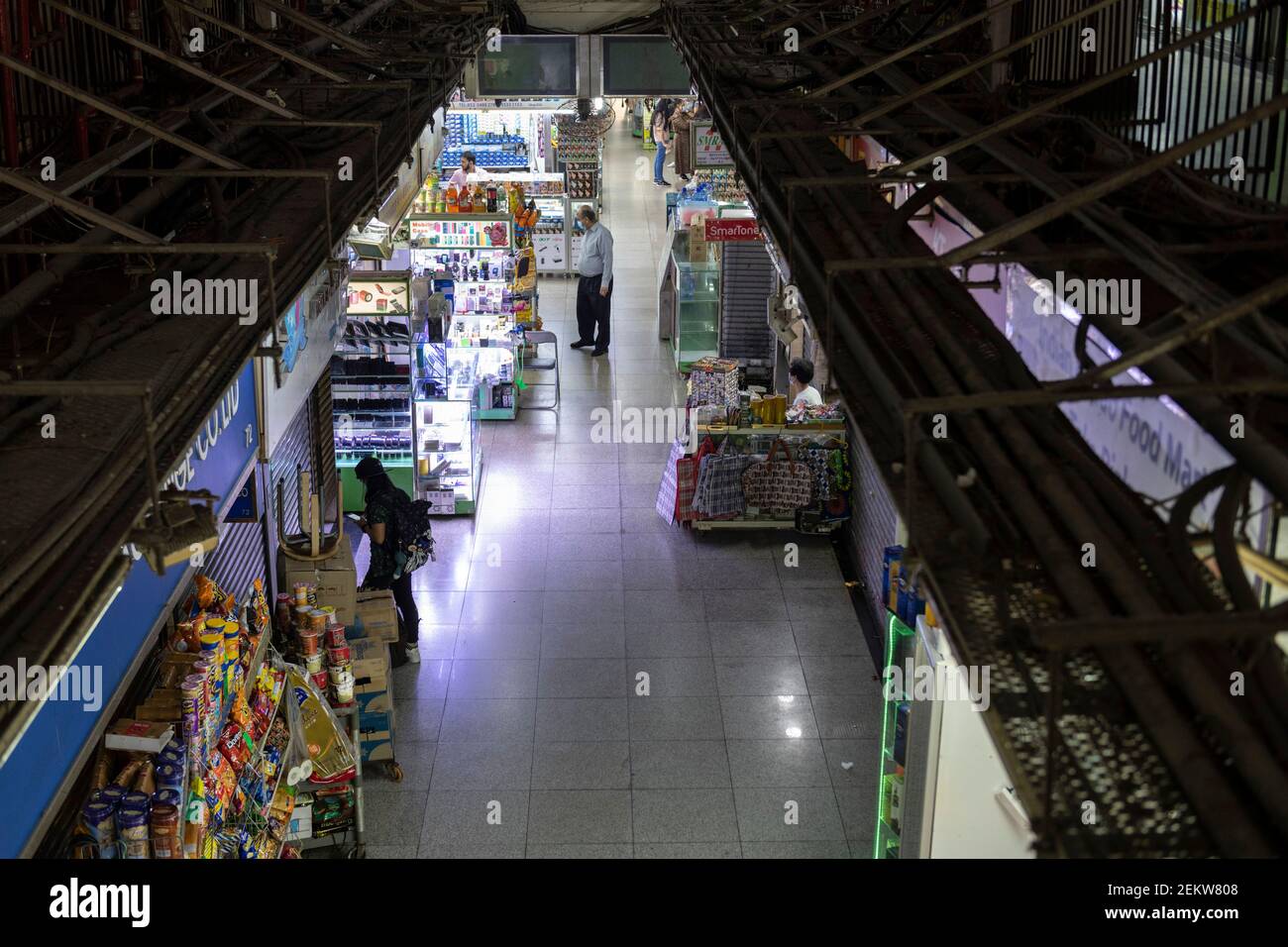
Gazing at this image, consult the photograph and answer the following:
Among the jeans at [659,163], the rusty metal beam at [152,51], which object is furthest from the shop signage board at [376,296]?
the jeans at [659,163]

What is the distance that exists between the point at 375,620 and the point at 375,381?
3.68m

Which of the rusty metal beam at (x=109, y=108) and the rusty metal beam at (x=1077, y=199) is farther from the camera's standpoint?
the rusty metal beam at (x=109, y=108)

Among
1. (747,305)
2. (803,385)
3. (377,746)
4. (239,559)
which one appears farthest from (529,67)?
(377,746)

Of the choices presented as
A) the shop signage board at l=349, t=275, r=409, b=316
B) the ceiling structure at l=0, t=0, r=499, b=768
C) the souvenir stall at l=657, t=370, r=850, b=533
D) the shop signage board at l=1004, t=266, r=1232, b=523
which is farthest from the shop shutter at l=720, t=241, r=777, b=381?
the shop signage board at l=1004, t=266, r=1232, b=523

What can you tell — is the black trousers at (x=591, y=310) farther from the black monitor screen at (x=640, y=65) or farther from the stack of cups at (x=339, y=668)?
the stack of cups at (x=339, y=668)

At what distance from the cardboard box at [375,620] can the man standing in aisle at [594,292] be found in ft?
29.0

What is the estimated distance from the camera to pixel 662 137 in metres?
29.1

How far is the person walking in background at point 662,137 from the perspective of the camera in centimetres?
2809

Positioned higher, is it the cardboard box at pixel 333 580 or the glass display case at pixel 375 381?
the glass display case at pixel 375 381

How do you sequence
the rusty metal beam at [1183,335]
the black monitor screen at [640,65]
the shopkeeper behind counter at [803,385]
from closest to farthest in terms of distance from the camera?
the rusty metal beam at [1183,335]
the shopkeeper behind counter at [803,385]
the black monitor screen at [640,65]

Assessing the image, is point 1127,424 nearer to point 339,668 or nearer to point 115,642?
point 115,642

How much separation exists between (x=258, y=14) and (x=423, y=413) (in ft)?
11.0

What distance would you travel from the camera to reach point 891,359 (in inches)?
145

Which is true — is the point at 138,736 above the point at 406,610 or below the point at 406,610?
above
